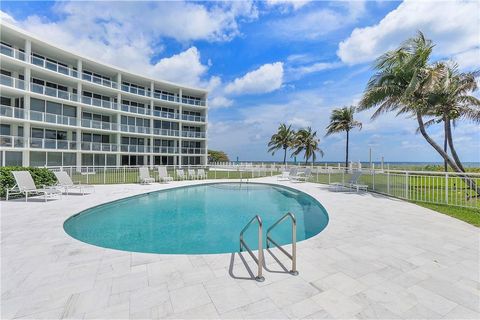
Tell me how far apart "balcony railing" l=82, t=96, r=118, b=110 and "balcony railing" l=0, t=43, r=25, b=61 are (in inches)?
226

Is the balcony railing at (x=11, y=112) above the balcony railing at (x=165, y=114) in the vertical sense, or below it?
below

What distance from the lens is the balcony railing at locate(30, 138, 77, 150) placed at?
66.9 feet

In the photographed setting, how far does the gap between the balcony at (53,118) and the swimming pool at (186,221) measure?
1682cm

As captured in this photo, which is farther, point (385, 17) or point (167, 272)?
point (385, 17)

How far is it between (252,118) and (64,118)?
22.3 m

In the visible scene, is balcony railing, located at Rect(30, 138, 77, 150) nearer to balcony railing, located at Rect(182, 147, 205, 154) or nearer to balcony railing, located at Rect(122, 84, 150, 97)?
balcony railing, located at Rect(122, 84, 150, 97)

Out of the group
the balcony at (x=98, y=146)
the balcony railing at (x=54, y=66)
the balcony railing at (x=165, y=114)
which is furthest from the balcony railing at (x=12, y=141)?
the balcony railing at (x=165, y=114)

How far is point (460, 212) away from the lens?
278 inches

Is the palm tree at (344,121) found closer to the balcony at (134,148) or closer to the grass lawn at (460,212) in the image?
the grass lawn at (460,212)

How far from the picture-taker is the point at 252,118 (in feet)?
112

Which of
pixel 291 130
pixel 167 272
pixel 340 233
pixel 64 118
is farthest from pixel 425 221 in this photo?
pixel 291 130

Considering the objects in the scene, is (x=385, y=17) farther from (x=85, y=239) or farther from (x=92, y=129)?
(x=92, y=129)

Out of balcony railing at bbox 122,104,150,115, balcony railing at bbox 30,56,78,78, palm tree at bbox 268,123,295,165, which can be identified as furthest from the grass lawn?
palm tree at bbox 268,123,295,165

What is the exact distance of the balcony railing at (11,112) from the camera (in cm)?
1841
